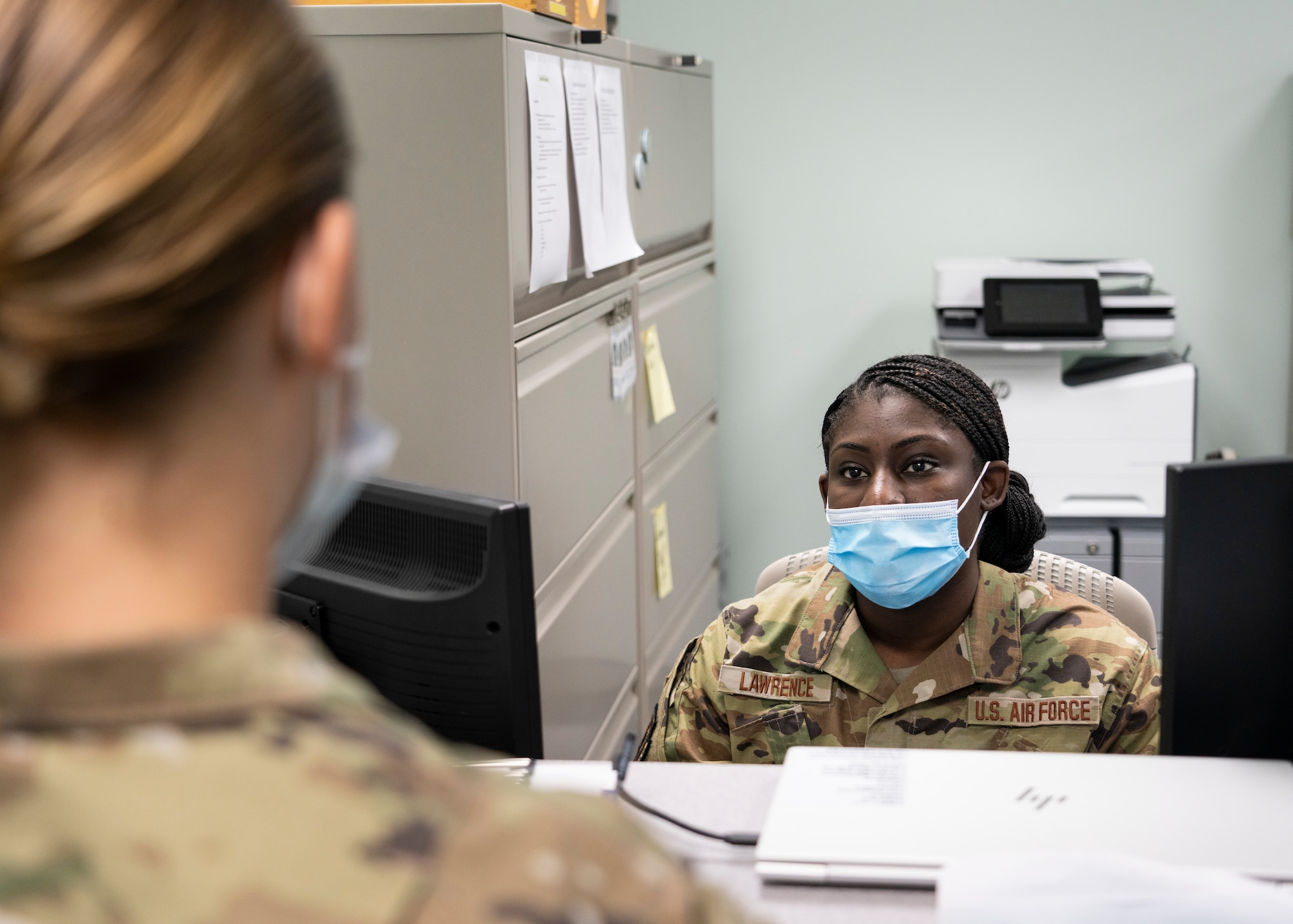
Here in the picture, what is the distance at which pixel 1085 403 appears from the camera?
8.82 feet

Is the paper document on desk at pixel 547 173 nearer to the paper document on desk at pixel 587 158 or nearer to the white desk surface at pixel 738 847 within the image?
the paper document on desk at pixel 587 158

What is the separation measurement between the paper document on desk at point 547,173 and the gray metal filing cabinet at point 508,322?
0.02 meters

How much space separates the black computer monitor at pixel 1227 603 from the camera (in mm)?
887

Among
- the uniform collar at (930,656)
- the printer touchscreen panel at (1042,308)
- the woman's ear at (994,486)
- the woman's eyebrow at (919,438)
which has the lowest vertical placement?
the uniform collar at (930,656)

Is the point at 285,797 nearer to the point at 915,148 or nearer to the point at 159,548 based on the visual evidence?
the point at 159,548

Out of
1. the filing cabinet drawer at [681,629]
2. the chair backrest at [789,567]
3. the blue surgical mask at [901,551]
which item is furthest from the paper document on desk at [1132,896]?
the filing cabinet drawer at [681,629]

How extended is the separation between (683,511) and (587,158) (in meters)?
1.11

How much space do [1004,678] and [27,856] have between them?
123cm

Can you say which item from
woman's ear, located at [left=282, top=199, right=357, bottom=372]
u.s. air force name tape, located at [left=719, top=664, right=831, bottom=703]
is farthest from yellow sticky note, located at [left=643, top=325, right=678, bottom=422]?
woman's ear, located at [left=282, top=199, right=357, bottom=372]

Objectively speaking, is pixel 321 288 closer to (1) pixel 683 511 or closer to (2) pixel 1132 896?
(2) pixel 1132 896

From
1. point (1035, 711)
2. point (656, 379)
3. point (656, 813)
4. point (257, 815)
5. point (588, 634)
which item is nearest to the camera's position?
point (257, 815)

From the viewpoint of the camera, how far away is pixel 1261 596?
2.97 ft

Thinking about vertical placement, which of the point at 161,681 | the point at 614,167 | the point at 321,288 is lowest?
the point at 161,681

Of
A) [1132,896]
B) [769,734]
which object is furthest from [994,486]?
[1132,896]
